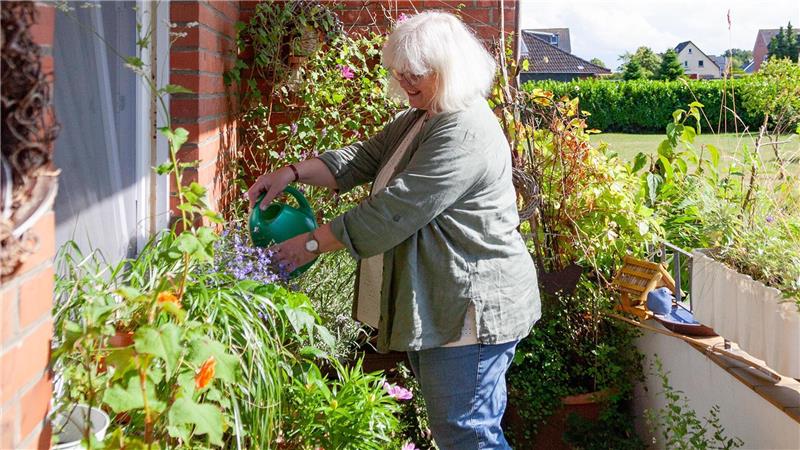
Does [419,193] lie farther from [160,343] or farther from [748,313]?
[748,313]

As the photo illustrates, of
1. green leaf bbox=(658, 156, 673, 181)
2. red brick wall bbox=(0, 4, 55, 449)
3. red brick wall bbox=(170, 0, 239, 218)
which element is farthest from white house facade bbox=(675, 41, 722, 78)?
red brick wall bbox=(0, 4, 55, 449)

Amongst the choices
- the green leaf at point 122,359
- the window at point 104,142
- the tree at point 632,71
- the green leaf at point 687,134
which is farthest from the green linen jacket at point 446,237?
the tree at point 632,71

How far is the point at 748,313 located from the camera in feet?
7.82

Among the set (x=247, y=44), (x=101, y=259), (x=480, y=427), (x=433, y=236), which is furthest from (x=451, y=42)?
(x=247, y=44)

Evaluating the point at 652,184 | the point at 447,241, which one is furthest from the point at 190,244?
the point at 652,184

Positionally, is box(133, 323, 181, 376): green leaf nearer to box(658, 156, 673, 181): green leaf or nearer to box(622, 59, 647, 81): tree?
box(658, 156, 673, 181): green leaf

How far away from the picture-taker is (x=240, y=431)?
199 centimetres

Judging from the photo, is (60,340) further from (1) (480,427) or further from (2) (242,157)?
(2) (242,157)

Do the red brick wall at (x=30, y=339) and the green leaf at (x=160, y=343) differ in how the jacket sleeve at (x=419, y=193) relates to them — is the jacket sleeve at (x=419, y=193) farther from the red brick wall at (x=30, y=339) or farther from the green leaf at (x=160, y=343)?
the red brick wall at (x=30, y=339)

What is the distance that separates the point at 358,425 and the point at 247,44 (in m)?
2.10

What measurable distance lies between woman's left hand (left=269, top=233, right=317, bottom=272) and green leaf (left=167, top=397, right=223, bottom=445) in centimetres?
83

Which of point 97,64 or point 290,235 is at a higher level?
point 97,64

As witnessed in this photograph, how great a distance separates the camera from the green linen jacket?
2.19 meters

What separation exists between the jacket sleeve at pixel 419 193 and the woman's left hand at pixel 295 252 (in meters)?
0.17
